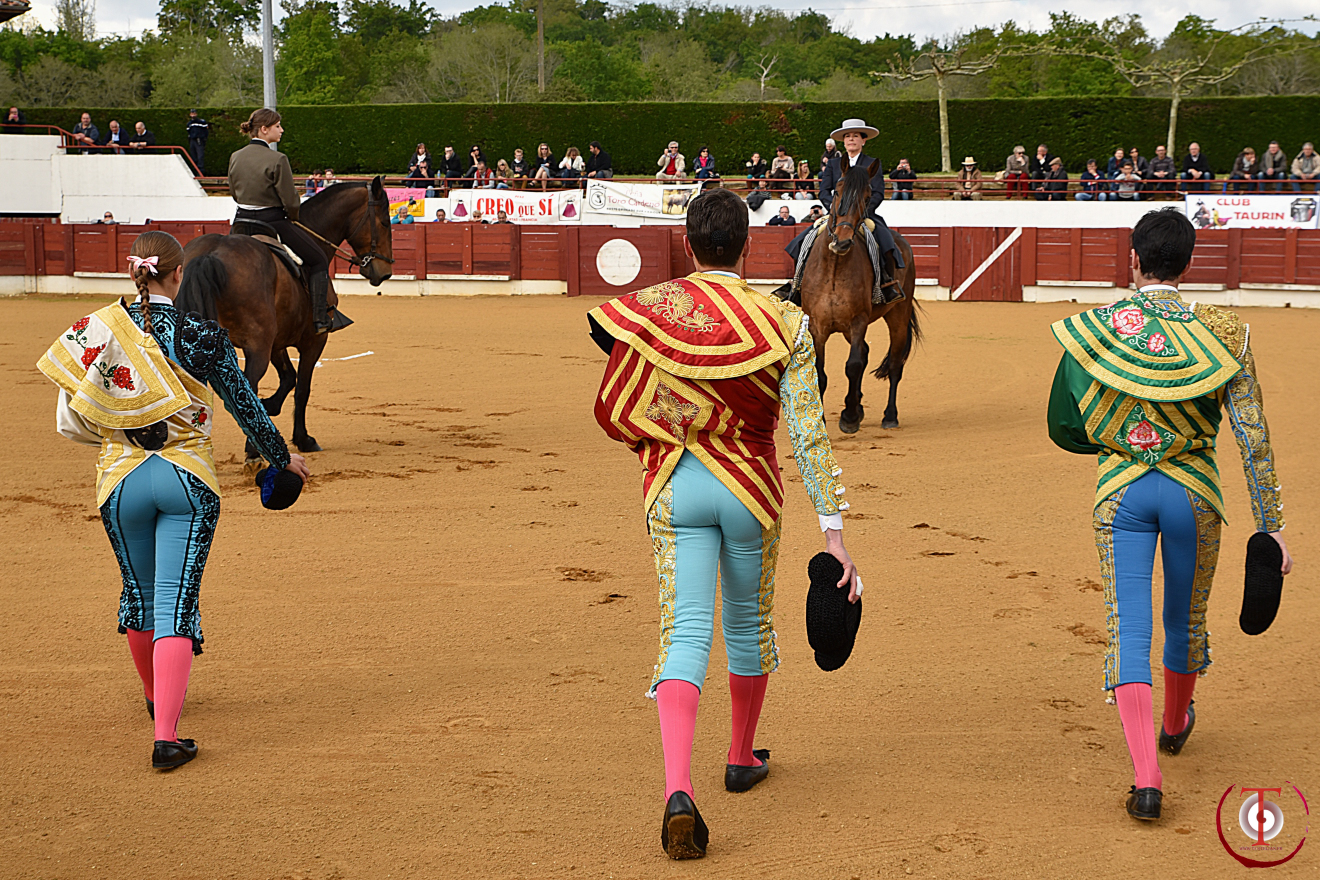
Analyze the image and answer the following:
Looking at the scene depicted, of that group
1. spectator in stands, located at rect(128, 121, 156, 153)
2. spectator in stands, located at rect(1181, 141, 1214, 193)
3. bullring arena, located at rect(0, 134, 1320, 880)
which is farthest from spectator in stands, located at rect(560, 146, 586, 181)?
bullring arena, located at rect(0, 134, 1320, 880)

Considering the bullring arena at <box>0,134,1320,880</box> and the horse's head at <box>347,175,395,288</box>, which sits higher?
the horse's head at <box>347,175,395,288</box>

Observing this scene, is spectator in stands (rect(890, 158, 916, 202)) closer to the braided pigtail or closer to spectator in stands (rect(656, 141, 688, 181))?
spectator in stands (rect(656, 141, 688, 181))

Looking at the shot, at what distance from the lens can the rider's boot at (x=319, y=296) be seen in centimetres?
820

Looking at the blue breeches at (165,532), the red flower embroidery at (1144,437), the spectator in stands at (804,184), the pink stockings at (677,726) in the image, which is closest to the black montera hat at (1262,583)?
the red flower embroidery at (1144,437)

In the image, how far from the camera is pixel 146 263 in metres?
3.41

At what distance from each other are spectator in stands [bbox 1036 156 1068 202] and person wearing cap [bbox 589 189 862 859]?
1960cm

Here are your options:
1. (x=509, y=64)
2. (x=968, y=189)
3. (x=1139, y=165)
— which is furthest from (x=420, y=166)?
(x=509, y=64)

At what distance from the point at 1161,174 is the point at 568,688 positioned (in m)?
19.7

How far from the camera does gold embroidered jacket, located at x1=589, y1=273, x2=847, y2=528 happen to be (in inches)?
114

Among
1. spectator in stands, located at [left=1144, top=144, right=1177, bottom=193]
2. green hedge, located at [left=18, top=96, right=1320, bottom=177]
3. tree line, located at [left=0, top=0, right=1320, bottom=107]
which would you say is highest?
tree line, located at [left=0, top=0, right=1320, bottom=107]

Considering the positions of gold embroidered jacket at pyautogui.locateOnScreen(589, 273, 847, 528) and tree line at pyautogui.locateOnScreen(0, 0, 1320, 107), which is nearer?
gold embroidered jacket at pyautogui.locateOnScreen(589, 273, 847, 528)

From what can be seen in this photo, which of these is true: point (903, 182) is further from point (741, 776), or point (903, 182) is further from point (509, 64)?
point (509, 64)

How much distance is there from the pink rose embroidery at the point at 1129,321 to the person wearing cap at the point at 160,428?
2214 millimetres

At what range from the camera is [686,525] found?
9.61ft
